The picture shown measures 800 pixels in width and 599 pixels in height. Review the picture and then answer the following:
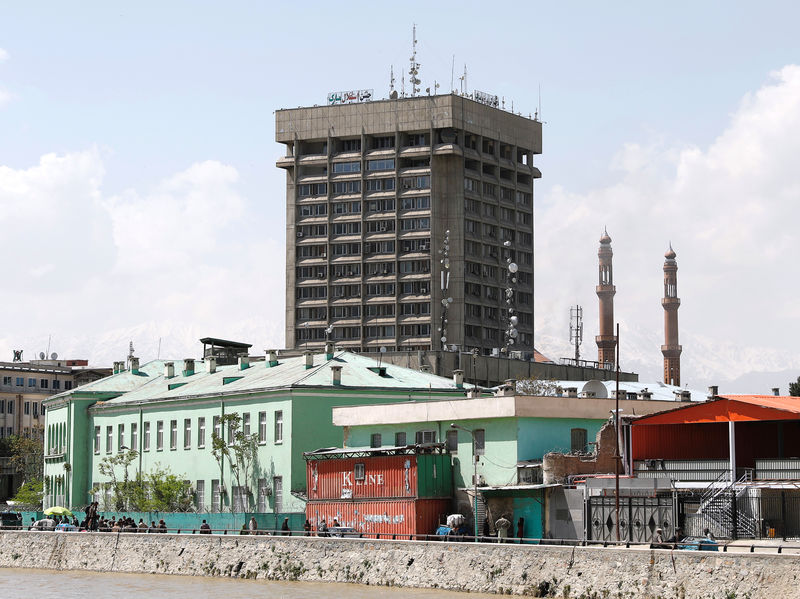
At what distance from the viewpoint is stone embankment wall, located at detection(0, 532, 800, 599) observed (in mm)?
41094

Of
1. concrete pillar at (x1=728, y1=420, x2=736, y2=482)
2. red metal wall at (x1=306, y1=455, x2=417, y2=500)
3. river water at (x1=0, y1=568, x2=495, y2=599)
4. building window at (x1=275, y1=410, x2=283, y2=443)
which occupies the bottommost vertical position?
river water at (x1=0, y1=568, x2=495, y2=599)

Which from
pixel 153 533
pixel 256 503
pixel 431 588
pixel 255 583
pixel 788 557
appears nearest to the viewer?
pixel 788 557

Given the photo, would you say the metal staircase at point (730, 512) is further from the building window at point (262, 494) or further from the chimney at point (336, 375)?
the building window at point (262, 494)

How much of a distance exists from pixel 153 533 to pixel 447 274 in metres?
100

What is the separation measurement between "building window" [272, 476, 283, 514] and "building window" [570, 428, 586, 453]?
15.9m

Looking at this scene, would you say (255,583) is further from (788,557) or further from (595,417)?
(788,557)

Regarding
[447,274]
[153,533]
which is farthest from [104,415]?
[447,274]

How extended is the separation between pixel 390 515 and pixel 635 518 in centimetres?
1331

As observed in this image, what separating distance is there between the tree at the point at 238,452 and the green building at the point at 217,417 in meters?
0.16

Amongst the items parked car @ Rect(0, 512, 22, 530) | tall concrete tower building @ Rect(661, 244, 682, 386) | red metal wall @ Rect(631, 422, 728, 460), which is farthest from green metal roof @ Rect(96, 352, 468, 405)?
tall concrete tower building @ Rect(661, 244, 682, 386)

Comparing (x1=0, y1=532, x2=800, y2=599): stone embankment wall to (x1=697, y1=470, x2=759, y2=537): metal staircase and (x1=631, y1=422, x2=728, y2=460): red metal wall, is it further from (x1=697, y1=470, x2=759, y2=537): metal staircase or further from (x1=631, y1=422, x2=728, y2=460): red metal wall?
(x1=631, y1=422, x2=728, y2=460): red metal wall

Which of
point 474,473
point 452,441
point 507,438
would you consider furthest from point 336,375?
point 474,473

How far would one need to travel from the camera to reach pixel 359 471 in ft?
213

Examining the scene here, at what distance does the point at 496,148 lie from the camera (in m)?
166
